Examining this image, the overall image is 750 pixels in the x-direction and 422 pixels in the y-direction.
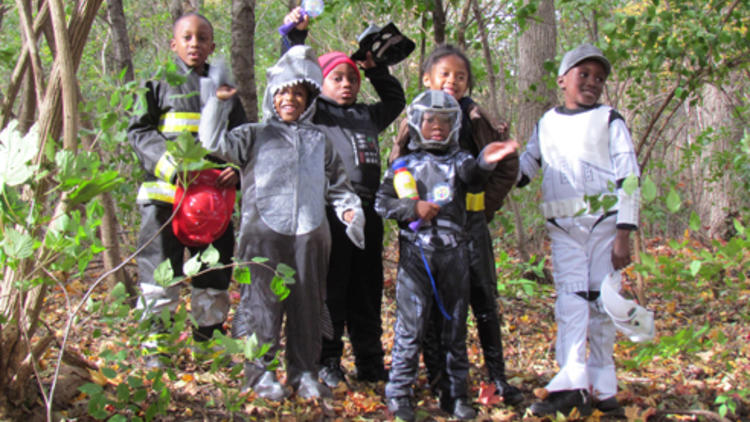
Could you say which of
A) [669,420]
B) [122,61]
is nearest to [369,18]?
[122,61]

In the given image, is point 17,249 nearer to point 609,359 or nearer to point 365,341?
point 365,341

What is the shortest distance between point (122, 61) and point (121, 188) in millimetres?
1923

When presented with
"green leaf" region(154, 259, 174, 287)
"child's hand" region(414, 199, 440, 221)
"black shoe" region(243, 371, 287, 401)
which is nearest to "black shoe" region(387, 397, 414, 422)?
"black shoe" region(243, 371, 287, 401)

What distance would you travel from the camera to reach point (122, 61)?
19.8 feet

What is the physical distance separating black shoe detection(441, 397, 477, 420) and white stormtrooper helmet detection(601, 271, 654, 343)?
90 cm

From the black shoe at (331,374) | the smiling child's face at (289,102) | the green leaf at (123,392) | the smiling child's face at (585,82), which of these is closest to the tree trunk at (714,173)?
the smiling child's face at (585,82)

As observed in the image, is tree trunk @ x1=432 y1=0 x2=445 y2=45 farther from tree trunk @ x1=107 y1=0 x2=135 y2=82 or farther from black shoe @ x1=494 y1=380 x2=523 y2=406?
tree trunk @ x1=107 y1=0 x2=135 y2=82

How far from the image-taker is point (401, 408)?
3.24m

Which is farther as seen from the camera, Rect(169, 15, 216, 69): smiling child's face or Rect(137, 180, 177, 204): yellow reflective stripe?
Rect(169, 15, 216, 69): smiling child's face

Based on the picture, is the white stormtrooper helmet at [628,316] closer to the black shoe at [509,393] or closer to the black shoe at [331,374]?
the black shoe at [509,393]

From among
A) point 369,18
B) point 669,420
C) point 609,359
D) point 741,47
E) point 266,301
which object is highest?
point 369,18

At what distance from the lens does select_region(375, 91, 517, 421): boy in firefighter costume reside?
3.30m

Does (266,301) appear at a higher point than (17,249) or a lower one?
lower

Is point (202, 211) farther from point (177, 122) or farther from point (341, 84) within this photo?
point (341, 84)
